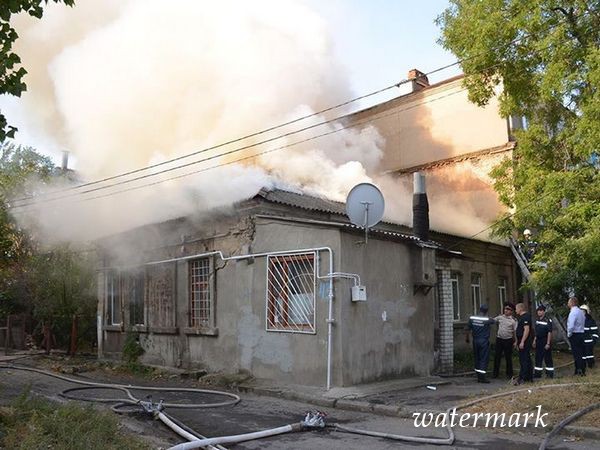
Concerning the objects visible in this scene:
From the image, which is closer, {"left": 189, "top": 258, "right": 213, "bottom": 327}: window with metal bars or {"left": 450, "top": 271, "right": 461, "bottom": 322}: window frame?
{"left": 189, "top": 258, "right": 213, "bottom": 327}: window with metal bars

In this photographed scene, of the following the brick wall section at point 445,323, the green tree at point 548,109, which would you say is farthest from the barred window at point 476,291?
the brick wall section at point 445,323

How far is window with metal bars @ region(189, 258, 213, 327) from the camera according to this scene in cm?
1326

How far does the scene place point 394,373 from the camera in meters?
11.2

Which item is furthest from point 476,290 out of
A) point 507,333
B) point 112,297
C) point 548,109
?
point 112,297

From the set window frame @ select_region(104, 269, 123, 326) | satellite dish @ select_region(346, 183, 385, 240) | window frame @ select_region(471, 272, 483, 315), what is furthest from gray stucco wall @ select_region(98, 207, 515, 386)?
window frame @ select_region(471, 272, 483, 315)

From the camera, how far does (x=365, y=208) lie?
10523 millimetres

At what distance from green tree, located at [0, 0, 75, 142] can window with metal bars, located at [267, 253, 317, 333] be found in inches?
246

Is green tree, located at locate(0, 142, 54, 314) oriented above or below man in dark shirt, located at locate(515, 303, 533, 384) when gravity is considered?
above

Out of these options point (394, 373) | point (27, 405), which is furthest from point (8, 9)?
point (394, 373)

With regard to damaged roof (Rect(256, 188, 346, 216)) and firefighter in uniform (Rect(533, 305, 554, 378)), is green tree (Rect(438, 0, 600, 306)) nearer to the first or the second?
firefighter in uniform (Rect(533, 305, 554, 378))

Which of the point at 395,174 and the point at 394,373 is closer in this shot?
the point at 394,373

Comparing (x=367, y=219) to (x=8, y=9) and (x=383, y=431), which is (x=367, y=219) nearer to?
(x=383, y=431)

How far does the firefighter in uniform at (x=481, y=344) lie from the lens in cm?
1183

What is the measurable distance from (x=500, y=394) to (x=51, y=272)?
566 inches
